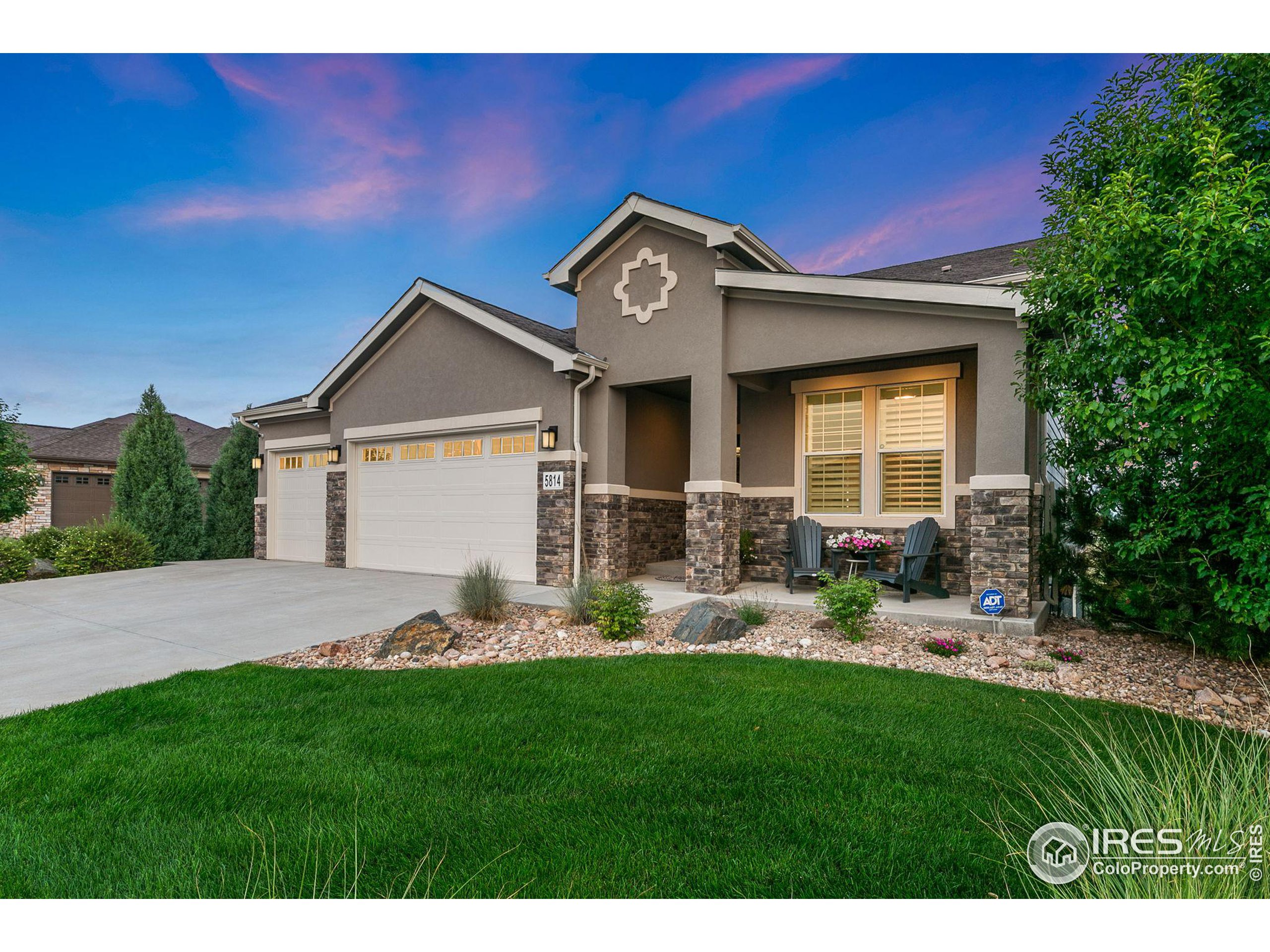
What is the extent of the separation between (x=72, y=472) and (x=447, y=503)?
15.4 metres

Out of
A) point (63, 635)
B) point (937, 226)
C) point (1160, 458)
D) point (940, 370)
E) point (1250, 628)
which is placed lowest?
point (63, 635)

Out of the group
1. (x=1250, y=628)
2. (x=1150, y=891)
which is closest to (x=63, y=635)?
(x=1150, y=891)

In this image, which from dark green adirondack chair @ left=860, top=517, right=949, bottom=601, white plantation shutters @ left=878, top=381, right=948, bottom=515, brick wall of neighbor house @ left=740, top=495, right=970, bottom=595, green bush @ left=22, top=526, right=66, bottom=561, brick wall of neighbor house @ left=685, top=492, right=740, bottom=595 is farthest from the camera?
green bush @ left=22, top=526, right=66, bottom=561

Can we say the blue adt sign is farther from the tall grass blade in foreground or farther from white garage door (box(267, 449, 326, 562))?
white garage door (box(267, 449, 326, 562))

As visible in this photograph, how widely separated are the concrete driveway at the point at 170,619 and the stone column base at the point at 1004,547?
17.1 ft

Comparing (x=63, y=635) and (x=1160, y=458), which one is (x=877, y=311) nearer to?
(x=1160, y=458)

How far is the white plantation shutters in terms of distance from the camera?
845 cm

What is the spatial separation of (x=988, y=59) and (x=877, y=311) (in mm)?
3011

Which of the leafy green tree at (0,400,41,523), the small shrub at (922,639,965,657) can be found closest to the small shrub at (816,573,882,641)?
the small shrub at (922,639,965,657)

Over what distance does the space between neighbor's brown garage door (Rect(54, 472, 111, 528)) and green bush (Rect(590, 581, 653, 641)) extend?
61.7ft

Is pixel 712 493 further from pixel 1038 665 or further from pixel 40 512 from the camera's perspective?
pixel 40 512

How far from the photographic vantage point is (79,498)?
18625 mm

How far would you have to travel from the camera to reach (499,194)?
494 inches

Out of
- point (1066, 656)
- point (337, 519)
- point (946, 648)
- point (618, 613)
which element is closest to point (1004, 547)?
point (1066, 656)
